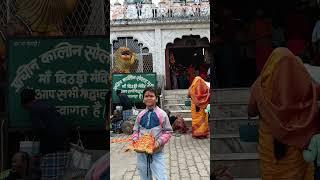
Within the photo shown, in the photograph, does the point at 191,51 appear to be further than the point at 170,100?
Yes

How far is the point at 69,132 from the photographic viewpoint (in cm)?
318

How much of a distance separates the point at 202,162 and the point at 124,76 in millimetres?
6660

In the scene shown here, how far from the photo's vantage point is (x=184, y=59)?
Result: 1838cm

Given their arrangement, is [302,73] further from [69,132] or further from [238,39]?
[69,132]

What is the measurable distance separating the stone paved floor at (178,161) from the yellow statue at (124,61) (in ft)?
18.3

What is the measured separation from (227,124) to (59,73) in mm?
1215

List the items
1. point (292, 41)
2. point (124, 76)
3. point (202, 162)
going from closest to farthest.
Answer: point (292, 41) < point (202, 162) < point (124, 76)

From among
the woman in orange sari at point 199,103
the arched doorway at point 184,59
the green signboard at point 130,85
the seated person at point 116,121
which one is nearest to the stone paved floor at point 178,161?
the woman in orange sari at point 199,103

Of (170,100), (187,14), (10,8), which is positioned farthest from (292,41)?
(187,14)

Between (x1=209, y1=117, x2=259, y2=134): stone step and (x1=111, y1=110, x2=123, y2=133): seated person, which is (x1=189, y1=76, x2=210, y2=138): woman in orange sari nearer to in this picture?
(x1=111, y1=110, x2=123, y2=133): seated person

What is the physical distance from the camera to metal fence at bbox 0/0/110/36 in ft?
→ 10.5

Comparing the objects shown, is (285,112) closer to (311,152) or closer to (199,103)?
(311,152)

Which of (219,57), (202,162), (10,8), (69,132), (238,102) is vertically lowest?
(202,162)

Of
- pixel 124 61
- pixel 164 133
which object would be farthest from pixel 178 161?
pixel 124 61
